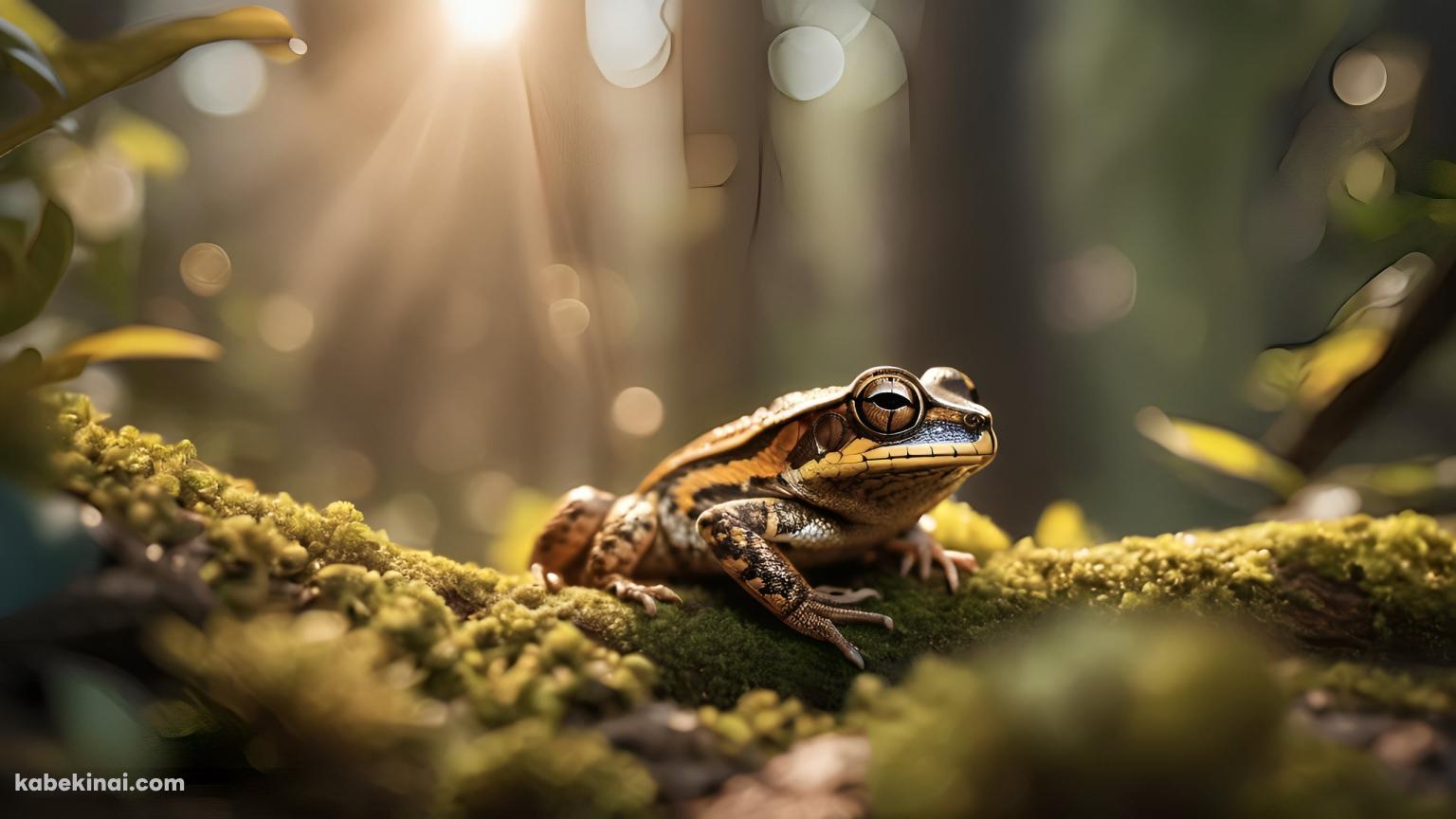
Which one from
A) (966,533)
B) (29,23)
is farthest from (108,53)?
(966,533)

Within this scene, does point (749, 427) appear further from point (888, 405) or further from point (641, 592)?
point (641, 592)

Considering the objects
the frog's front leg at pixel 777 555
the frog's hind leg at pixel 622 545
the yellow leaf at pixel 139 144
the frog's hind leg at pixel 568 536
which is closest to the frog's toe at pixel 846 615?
the frog's front leg at pixel 777 555

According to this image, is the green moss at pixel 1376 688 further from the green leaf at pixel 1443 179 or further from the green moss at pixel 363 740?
the green leaf at pixel 1443 179

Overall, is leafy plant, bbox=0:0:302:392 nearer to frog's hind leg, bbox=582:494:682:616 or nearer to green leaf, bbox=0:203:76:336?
green leaf, bbox=0:203:76:336

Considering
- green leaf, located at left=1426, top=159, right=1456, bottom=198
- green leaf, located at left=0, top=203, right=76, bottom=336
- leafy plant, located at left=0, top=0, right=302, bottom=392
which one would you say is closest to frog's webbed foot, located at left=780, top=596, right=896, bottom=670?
leafy plant, located at left=0, top=0, right=302, bottom=392

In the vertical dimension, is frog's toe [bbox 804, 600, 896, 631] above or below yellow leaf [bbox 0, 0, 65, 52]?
below

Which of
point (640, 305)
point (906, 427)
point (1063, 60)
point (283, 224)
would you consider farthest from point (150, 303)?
point (1063, 60)

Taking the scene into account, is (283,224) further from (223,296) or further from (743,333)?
(743,333)
